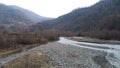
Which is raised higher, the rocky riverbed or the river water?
the rocky riverbed

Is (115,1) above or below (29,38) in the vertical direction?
above

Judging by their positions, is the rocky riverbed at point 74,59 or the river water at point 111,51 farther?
the river water at point 111,51

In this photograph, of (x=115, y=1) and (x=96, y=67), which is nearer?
(x=96, y=67)

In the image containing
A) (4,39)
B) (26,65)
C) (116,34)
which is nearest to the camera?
(26,65)

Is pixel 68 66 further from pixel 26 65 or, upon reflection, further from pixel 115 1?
pixel 115 1

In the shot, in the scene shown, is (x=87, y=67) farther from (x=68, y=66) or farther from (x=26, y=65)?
(x=26, y=65)

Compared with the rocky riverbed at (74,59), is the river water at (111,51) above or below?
below

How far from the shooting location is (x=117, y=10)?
553ft

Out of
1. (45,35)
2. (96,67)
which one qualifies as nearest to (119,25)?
(45,35)

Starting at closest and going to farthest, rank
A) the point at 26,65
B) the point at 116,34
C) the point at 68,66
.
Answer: the point at 26,65, the point at 68,66, the point at 116,34

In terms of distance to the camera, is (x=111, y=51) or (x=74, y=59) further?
Answer: (x=111, y=51)

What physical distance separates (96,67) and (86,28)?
141502 millimetres

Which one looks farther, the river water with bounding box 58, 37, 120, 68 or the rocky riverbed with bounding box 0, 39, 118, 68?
the river water with bounding box 58, 37, 120, 68

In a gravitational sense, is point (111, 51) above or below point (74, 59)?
below
